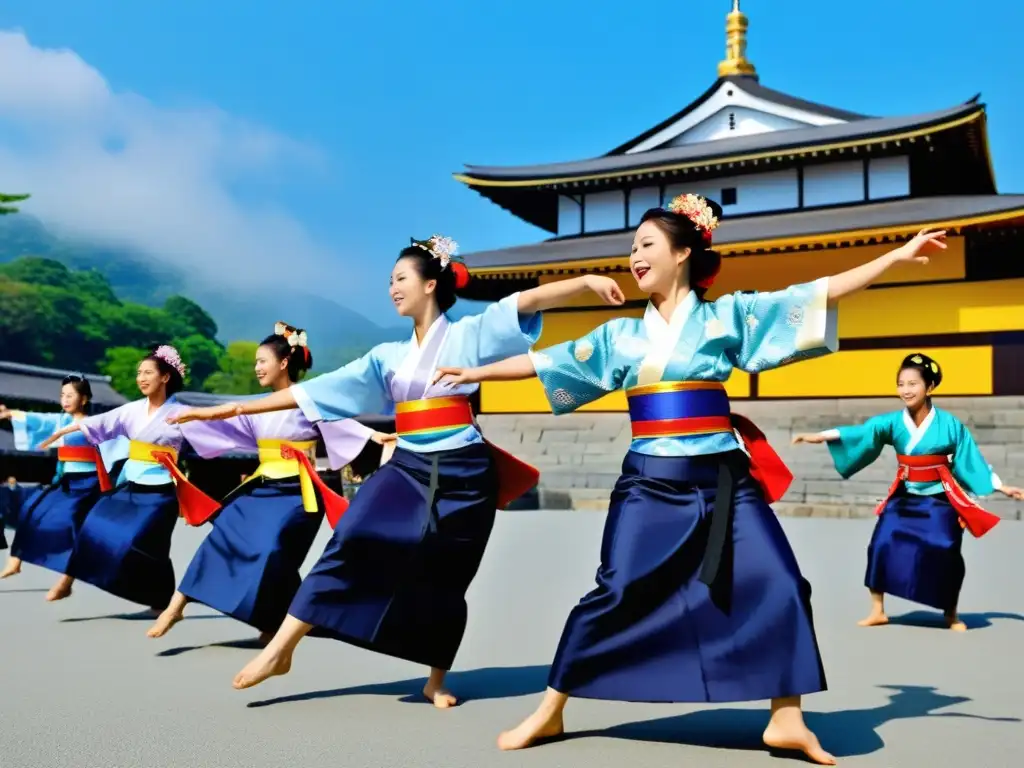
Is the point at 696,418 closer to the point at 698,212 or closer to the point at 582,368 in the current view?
the point at 582,368

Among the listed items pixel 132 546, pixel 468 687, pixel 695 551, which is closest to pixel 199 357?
pixel 132 546

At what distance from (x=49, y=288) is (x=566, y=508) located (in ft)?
153

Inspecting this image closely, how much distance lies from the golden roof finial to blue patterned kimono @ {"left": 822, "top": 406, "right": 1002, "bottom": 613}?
61.3 ft

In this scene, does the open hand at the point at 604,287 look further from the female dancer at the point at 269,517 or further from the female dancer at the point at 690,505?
the female dancer at the point at 269,517

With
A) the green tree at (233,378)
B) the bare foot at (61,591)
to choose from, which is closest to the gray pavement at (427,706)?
the bare foot at (61,591)

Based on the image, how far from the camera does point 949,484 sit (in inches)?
249

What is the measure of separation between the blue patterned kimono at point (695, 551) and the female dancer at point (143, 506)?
121 inches

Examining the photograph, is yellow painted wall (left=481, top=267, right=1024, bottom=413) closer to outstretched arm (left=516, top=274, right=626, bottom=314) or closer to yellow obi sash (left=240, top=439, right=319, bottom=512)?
yellow obi sash (left=240, top=439, right=319, bottom=512)

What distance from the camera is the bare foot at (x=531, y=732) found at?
3391mm

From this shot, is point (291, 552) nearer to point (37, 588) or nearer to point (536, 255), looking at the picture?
point (37, 588)

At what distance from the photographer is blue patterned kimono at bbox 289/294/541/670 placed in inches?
161

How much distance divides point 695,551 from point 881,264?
3.40ft

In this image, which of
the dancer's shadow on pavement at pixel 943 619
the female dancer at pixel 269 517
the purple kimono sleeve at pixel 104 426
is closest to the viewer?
the female dancer at pixel 269 517

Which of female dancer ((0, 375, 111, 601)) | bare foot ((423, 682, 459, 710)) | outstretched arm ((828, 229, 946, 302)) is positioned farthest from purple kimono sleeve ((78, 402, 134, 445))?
outstretched arm ((828, 229, 946, 302))
